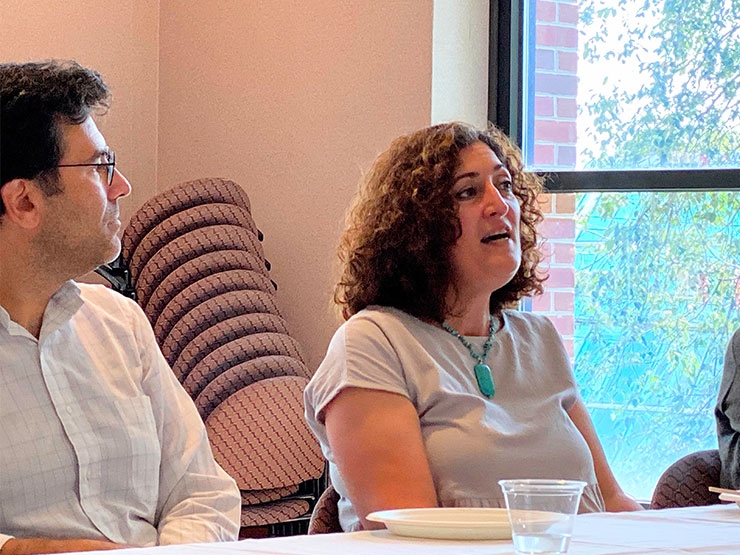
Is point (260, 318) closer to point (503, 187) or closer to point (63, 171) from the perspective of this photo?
point (503, 187)

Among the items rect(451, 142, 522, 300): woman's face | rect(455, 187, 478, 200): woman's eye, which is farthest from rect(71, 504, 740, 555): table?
rect(455, 187, 478, 200): woman's eye

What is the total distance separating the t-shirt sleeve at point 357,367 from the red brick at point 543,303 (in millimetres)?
1597

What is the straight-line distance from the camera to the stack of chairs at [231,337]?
10.0 feet

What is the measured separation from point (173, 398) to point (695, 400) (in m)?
1.91

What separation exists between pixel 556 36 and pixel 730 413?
1.54 m

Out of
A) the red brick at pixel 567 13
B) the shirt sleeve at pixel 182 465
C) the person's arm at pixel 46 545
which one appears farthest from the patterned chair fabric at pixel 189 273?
the person's arm at pixel 46 545

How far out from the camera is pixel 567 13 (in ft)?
11.9

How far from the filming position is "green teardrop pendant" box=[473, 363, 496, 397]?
2082mm

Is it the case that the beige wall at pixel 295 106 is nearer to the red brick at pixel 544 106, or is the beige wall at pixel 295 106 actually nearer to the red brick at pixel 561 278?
the red brick at pixel 544 106

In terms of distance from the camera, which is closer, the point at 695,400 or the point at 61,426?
the point at 61,426

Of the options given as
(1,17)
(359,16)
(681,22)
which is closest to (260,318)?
(359,16)

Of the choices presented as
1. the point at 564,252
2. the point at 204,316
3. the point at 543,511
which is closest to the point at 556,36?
the point at 564,252

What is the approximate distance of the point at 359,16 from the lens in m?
3.62

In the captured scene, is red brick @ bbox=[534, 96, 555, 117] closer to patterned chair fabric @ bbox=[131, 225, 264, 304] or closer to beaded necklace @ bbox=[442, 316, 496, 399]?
patterned chair fabric @ bbox=[131, 225, 264, 304]
